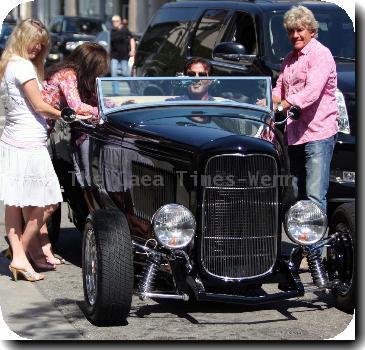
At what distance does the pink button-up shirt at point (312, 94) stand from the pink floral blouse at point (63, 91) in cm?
151

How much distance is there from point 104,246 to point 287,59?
253 centimetres

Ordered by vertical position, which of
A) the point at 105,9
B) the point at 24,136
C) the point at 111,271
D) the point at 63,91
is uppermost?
the point at 63,91

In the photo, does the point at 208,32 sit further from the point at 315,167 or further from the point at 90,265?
the point at 90,265

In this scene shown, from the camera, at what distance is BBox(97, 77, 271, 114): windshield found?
7.45 m

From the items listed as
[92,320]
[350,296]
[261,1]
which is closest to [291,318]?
[350,296]

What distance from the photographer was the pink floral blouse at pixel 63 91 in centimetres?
793

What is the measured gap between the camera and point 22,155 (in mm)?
7477

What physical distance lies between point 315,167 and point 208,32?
471 centimetres

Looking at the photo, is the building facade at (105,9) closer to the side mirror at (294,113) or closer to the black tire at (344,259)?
the side mirror at (294,113)

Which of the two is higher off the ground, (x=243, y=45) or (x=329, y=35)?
(x=329, y=35)

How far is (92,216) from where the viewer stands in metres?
6.53

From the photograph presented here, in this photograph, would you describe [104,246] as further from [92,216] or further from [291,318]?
[291,318]

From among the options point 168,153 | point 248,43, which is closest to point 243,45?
point 248,43

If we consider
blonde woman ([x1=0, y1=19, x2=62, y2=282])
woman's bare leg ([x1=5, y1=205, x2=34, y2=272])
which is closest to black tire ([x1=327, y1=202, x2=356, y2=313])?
blonde woman ([x1=0, y1=19, x2=62, y2=282])
